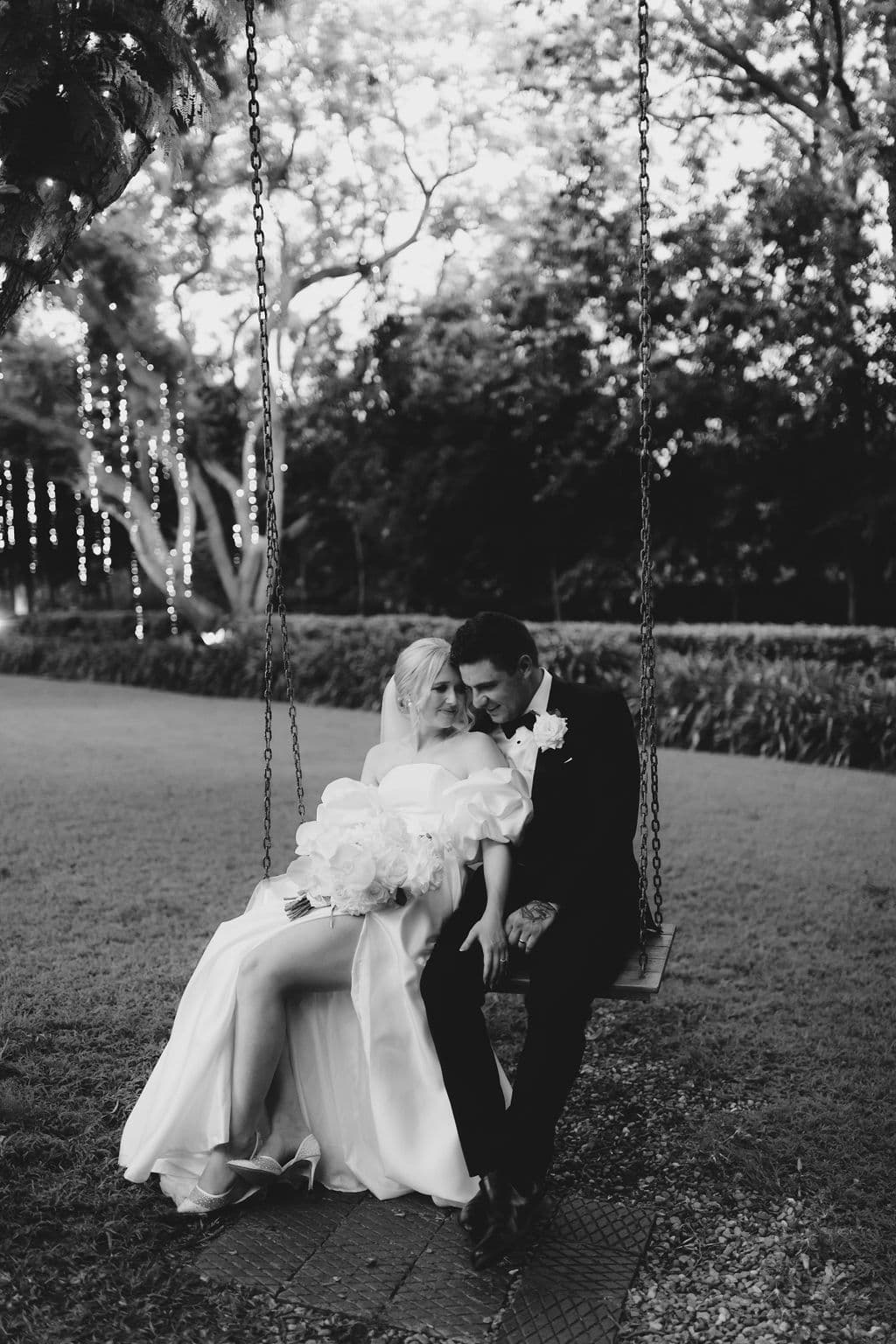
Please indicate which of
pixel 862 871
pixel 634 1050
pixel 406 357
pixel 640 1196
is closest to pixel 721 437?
pixel 406 357

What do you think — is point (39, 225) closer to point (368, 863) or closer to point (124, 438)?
point (368, 863)

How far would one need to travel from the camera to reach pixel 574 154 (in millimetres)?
14844

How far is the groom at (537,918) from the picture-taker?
9.39 ft

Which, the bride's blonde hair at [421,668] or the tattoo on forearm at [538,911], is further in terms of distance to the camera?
the bride's blonde hair at [421,668]

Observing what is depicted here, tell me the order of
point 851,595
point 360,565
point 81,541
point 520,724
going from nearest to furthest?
1. point 520,724
2. point 851,595
3. point 360,565
4. point 81,541

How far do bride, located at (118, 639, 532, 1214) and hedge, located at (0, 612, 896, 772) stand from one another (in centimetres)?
800

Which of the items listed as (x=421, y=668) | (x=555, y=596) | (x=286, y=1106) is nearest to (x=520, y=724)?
Answer: (x=421, y=668)

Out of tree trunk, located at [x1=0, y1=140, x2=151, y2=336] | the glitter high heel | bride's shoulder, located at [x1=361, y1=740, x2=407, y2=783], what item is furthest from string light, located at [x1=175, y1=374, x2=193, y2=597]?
the glitter high heel

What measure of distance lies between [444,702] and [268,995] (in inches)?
39.1

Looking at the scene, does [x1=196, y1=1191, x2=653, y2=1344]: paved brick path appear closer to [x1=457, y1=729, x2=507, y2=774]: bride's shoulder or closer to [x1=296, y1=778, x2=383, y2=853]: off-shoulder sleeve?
[x1=296, y1=778, x2=383, y2=853]: off-shoulder sleeve

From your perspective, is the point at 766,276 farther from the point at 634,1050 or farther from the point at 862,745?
the point at 634,1050

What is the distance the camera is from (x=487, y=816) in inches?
128

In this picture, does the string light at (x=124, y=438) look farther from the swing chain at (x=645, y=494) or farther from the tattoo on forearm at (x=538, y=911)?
the tattoo on forearm at (x=538, y=911)

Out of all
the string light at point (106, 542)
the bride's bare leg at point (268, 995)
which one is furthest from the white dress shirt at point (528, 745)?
the string light at point (106, 542)
